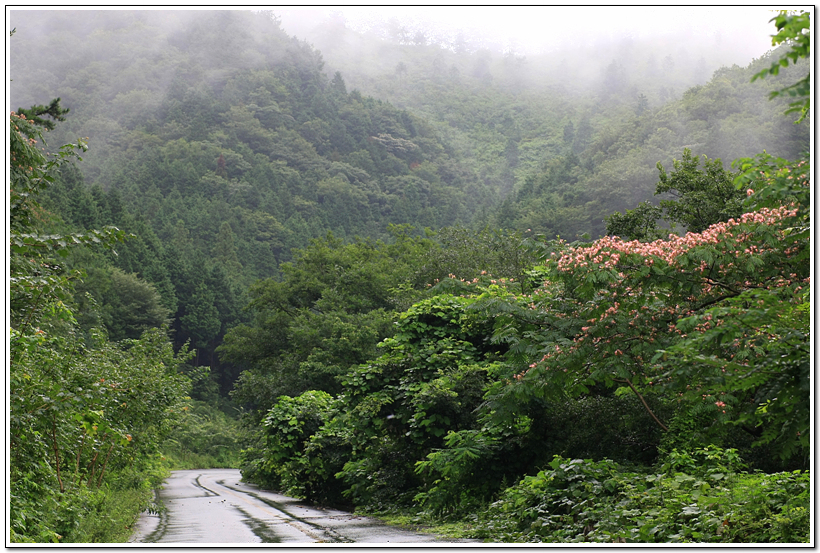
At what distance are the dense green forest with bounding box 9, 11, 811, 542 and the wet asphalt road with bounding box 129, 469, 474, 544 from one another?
74cm

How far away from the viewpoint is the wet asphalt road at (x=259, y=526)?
8.24 metres

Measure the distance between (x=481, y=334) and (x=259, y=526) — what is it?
5443 millimetres

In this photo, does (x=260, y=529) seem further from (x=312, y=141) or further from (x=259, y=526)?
(x=312, y=141)

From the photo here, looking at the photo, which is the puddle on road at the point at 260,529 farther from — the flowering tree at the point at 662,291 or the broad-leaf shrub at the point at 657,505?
the flowering tree at the point at 662,291

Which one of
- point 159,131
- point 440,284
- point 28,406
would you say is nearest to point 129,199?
point 159,131

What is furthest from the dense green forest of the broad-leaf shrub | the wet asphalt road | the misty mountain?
the wet asphalt road

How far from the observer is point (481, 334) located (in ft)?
42.9

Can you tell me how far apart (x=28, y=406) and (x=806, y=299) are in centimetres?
649

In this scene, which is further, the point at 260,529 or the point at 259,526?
the point at 259,526

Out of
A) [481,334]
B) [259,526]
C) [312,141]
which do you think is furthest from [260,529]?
[312,141]

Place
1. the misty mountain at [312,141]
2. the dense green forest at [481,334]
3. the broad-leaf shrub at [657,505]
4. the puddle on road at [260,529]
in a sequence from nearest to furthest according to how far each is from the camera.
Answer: the broad-leaf shrub at [657,505] < the dense green forest at [481,334] < the puddle on road at [260,529] < the misty mountain at [312,141]

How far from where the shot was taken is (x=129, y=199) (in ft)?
233

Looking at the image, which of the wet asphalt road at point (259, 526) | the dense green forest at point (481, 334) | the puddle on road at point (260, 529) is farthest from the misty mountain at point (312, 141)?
the puddle on road at point (260, 529)

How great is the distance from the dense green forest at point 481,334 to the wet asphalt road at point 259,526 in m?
0.74
